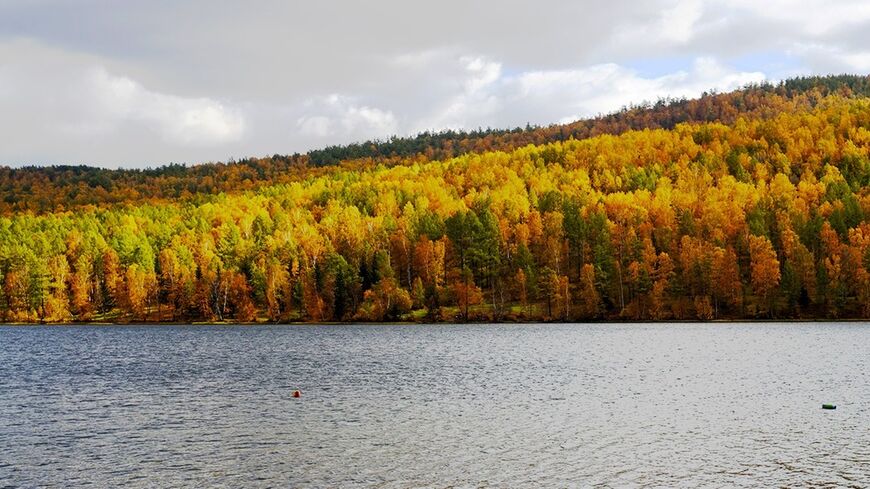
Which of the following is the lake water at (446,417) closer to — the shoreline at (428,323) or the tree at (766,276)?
the shoreline at (428,323)

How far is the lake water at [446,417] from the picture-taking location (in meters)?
36.6

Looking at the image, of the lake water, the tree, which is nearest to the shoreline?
the tree

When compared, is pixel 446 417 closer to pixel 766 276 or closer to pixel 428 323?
pixel 428 323

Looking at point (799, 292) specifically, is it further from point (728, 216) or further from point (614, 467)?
point (614, 467)

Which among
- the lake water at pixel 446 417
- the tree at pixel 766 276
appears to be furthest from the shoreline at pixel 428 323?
the lake water at pixel 446 417

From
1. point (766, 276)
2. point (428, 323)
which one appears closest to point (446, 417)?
point (428, 323)

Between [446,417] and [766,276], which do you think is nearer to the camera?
[446,417]

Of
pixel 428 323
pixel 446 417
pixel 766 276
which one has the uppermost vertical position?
pixel 766 276

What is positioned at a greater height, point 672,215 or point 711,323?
point 672,215

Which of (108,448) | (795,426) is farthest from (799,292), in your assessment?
(108,448)

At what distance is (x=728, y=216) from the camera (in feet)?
596

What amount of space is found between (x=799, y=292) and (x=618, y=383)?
3903 inches

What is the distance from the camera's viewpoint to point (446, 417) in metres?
50.5

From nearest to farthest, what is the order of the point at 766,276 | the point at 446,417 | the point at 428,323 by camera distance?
the point at 446,417, the point at 766,276, the point at 428,323
